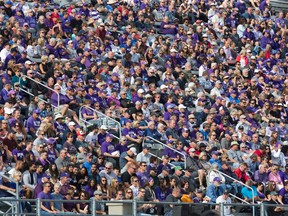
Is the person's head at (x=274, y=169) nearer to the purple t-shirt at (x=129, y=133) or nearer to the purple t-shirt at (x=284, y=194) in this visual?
the purple t-shirt at (x=284, y=194)

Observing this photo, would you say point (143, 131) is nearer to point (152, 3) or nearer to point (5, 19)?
point (5, 19)

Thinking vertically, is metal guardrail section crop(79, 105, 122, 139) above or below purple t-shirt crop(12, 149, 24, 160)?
above

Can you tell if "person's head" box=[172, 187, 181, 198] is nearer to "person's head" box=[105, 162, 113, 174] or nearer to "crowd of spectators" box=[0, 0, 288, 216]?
"crowd of spectators" box=[0, 0, 288, 216]

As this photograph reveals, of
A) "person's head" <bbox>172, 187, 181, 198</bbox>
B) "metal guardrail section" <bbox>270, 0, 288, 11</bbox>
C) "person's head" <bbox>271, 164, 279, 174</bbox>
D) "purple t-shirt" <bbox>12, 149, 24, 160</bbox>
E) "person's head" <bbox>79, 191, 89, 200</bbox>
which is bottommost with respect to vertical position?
"person's head" <bbox>79, 191, 89, 200</bbox>

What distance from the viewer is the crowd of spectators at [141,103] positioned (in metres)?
26.3

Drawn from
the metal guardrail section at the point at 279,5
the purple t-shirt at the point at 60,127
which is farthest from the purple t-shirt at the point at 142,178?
the metal guardrail section at the point at 279,5

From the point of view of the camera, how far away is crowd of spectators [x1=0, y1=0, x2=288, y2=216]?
26.3 m

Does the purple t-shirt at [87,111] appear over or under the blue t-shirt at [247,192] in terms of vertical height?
over

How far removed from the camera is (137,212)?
23.3 metres

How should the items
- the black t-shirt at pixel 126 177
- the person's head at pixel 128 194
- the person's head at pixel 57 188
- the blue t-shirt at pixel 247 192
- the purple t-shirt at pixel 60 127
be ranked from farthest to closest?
the blue t-shirt at pixel 247 192 < the purple t-shirt at pixel 60 127 < the black t-shirt at pixel 126 177 < the person's head at pixel 128 194 < the person's head at pixel 57 188

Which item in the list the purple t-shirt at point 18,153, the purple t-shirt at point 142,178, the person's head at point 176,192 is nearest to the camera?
the purple t-shirt at point 18,153

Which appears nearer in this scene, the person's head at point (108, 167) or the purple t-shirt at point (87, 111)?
the person's head at point (108, 167)

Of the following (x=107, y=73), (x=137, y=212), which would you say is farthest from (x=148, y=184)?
(x=107, y=73)

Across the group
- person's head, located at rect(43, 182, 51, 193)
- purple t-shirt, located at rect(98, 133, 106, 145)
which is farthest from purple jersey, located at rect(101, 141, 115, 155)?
person's head, located at rect(43, 182, 51, 193)
